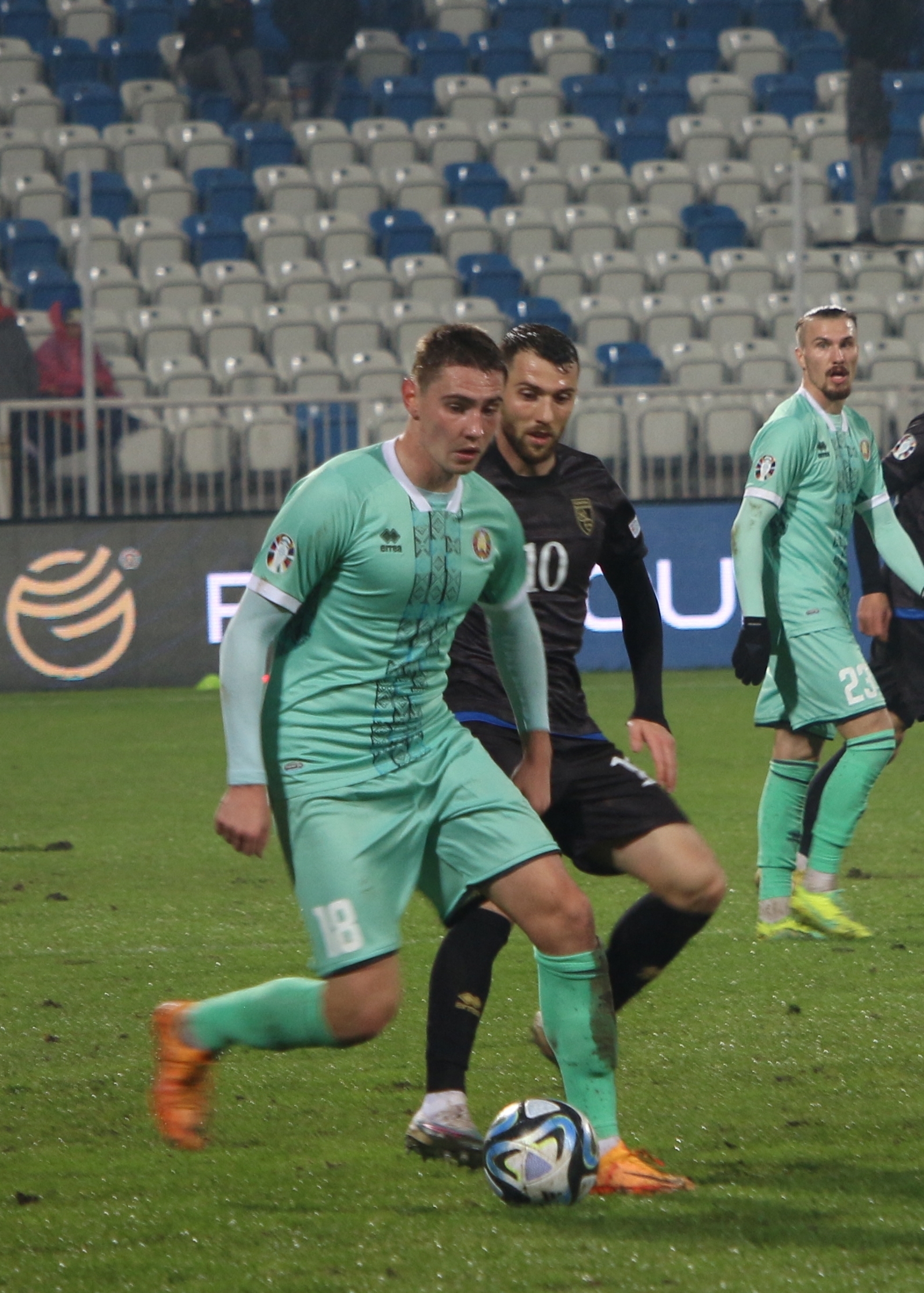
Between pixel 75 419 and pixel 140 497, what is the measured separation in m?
0.85

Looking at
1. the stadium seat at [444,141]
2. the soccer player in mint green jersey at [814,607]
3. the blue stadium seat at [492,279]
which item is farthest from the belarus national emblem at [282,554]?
the stadium seat at [444,141]

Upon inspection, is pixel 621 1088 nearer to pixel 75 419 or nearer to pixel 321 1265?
pixel 321 1265

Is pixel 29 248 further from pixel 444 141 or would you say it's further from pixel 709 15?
pixel 709 15

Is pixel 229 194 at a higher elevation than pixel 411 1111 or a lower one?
higher

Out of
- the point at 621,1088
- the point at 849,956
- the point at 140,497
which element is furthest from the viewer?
the point at 140,497

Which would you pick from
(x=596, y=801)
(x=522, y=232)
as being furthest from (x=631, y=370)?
(x=596, y=801)

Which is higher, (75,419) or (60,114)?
(60,114)

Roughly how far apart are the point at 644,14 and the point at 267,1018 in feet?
68.4

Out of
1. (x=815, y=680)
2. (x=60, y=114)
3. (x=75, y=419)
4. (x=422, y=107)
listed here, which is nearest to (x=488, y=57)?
(x=422, y=107)

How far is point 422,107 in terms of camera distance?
69.7 ft

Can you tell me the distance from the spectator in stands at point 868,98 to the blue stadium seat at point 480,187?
146 inches

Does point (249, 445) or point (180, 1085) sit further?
point (249, 445)

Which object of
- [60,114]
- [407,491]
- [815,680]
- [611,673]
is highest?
[60,114]

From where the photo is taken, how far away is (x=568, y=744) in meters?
4.28
